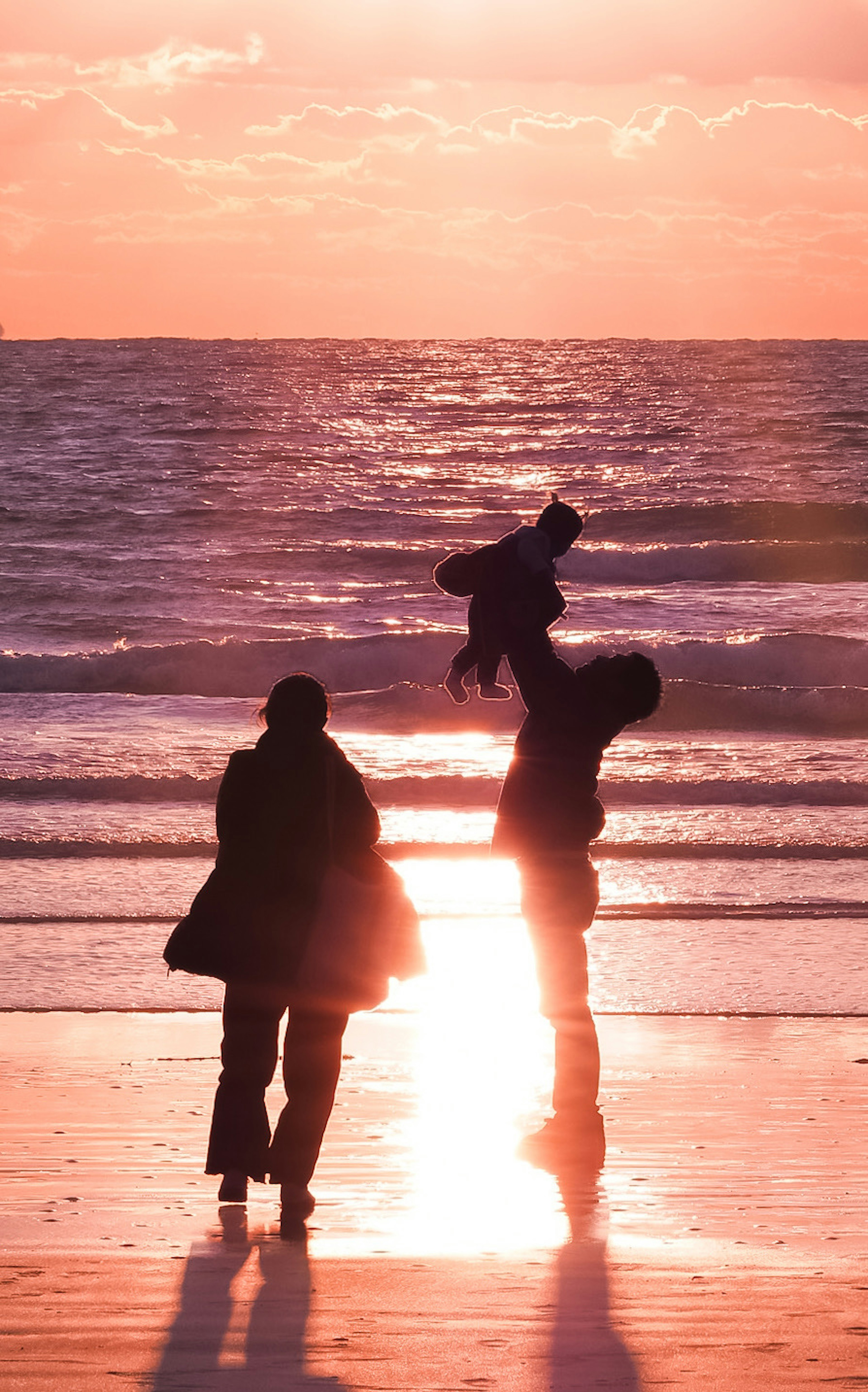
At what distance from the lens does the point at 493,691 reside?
16.5 ft

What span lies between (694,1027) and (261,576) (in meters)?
25.1

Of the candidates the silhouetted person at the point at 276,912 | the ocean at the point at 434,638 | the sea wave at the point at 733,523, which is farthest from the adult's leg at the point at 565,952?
the sea wave at the point at 733,523

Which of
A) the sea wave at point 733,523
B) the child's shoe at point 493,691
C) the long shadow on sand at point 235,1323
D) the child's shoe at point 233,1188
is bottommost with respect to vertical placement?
the child's shoe at point 233,1188

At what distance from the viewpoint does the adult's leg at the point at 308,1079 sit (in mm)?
4188

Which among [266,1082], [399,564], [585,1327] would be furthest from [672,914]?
[399,564]

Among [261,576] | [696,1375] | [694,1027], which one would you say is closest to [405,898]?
[696,1375]

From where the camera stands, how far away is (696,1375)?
10.00 ft

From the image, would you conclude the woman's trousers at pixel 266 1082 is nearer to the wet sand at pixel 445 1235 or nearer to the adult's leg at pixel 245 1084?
the adult's leg at pixel 245 1084

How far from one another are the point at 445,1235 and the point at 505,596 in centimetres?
185

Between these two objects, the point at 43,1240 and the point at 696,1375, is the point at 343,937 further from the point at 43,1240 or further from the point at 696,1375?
the point at 696,1375

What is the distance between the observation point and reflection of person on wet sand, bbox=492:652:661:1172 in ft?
15.7

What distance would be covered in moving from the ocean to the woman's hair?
252 cm

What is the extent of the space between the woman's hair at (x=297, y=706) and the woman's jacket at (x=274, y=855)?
0.08ft

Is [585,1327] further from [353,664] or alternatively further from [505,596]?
[353,664]
